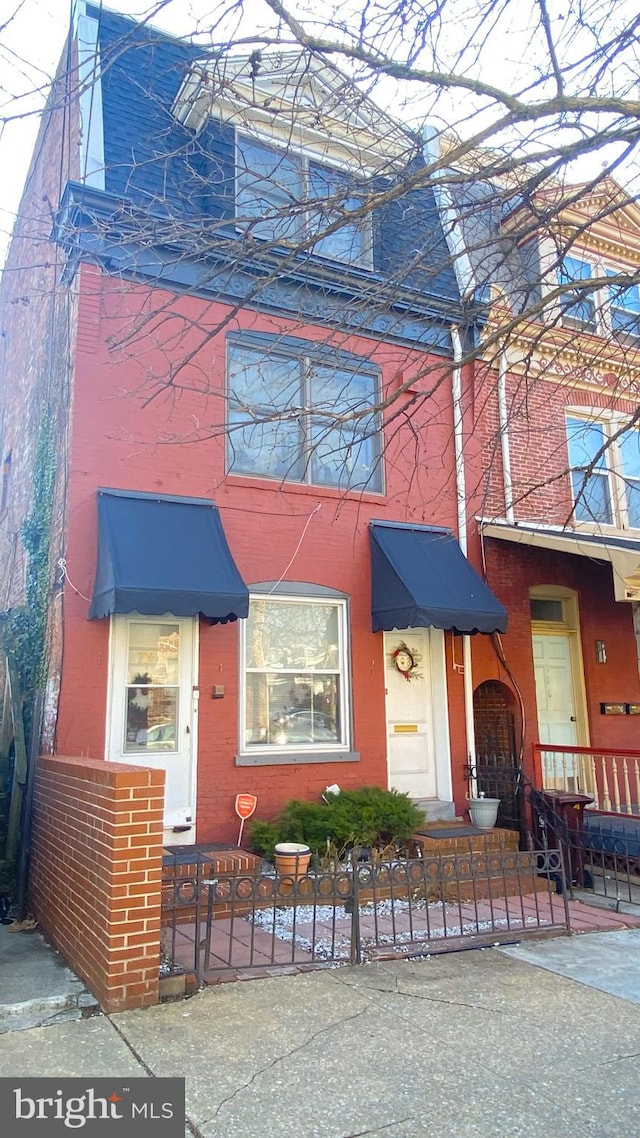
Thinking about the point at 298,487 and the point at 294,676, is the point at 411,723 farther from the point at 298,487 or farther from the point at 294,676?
the point at 298,487

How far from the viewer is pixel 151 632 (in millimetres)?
8234

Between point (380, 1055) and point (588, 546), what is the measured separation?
249 inches

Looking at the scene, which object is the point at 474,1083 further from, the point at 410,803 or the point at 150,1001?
the point at 410,803

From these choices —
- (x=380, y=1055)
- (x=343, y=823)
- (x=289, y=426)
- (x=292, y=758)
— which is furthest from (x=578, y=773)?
(x=380, y=1055)

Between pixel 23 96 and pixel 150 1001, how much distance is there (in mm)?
5138

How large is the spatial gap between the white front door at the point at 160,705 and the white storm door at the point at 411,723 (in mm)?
2541

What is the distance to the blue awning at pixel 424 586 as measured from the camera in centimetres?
874

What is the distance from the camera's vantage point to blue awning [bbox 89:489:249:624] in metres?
7.31

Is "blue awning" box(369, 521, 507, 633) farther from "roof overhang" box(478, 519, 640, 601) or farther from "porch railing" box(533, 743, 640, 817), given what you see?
"porch railing" box(533, 743, 640, 817)

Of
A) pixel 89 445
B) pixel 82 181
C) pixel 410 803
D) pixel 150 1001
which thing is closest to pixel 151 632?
pixel 89 445

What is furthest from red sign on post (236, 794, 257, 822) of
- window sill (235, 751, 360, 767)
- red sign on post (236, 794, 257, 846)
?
window sill (235, 751, 360, 767)

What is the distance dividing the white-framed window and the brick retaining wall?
3.22 m

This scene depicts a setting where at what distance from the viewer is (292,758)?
8.65 meters

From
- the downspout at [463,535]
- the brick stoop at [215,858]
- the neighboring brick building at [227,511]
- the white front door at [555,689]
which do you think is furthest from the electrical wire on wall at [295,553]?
the white front door at [555,689]
